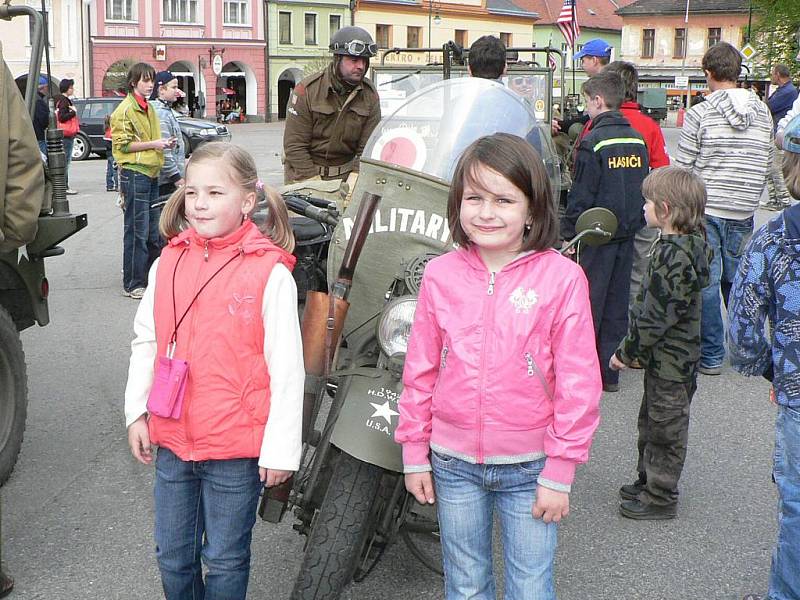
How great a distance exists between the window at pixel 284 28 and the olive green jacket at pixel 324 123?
172 feet

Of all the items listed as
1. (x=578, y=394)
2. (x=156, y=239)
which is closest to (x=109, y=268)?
(x=156, y=239)

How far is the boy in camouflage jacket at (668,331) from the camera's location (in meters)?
4.03

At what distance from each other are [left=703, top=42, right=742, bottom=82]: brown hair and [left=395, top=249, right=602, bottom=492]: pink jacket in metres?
4.47

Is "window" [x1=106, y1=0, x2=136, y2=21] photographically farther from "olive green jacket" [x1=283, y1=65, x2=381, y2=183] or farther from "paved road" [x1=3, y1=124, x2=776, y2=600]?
"paved road" [x1=3, y1=124, x2=776, y2=600]

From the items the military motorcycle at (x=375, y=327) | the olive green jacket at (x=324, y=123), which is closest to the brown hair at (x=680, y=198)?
the military motorcycle at (x=375, y=327)

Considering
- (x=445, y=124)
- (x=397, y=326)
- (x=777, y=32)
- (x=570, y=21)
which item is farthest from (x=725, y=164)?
(x=777, y=32)

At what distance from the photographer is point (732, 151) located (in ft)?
21.4

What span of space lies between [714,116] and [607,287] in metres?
1.45

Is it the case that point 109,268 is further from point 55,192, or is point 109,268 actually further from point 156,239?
point 55,192

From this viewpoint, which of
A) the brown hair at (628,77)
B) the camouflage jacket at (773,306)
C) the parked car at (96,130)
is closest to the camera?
the camouflage jacket at (773,306)

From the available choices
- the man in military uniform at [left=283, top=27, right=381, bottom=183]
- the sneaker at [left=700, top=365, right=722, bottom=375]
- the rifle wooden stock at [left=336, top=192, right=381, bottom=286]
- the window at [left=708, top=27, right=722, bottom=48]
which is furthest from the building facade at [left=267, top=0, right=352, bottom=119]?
the rifle wooden stock at [left=336, top=192, right=381, bottom=286]

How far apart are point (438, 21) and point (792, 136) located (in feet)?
206

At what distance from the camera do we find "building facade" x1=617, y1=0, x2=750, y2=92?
74500mm

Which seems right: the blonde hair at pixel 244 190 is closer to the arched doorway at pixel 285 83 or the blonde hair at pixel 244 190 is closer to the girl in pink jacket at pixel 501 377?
the girl in pink jacket at pixel 501 377
